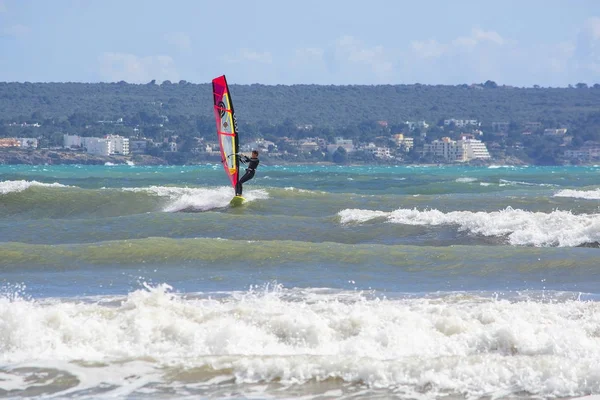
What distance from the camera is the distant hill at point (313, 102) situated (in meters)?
162

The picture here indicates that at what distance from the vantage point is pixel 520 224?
17094 mm

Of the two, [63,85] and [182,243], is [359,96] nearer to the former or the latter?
[63,85]

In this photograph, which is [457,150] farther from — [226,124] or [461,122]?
[226,124]

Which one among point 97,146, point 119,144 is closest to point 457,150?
point 119,144

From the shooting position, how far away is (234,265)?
13.6 m

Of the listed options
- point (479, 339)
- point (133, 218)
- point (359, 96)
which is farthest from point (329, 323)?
point (359, 96)

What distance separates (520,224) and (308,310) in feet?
27.5

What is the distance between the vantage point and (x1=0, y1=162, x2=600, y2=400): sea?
7.75 meters

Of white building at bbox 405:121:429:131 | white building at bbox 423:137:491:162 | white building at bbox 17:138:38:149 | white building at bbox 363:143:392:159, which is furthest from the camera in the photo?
white building at bbox 405:121:429:131

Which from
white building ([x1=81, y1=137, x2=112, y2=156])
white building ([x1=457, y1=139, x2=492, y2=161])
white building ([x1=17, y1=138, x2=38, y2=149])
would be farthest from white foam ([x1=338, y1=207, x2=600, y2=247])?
white building ([x1=457, y1=139, x2=492, y2=161])

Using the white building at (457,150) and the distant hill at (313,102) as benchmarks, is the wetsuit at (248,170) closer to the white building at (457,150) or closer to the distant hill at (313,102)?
the white building at (457,150)

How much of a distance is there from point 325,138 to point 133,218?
11404cm

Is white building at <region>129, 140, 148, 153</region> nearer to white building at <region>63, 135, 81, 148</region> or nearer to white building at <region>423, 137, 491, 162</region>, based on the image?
white building at <region>63, 135, 81, 148</region>

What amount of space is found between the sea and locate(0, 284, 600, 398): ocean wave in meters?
0.02
